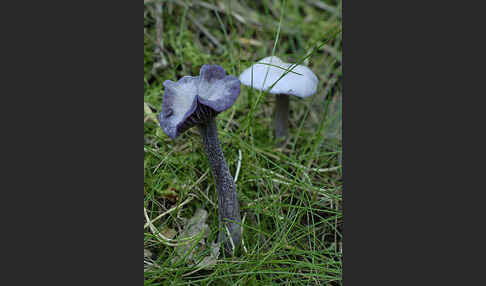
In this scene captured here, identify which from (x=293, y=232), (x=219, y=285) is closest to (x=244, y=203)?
(x=293, y=232)

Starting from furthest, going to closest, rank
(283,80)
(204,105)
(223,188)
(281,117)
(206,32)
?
(206,32) < (281,117) < (283,80) < (223,188) < (204,105)

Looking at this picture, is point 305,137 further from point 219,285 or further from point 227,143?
point 219,285

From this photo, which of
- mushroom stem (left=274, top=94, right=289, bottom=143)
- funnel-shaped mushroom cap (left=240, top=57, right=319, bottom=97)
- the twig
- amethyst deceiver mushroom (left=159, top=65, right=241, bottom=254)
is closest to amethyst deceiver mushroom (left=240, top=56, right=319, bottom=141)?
funnel-shaped mushroom cap (left=240, top=57, right=319, bottom=97)

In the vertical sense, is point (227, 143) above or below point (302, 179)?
above

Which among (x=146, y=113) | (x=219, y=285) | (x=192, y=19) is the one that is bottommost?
(x=219, y=285)

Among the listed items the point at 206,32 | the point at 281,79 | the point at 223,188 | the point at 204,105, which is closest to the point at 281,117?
the point at 281,79

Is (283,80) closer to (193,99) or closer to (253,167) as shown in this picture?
(253,167)

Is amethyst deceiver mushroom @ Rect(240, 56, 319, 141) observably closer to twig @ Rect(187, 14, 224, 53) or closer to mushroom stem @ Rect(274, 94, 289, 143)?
mushroom stem @ Rect(274, 94, 289, 143)
